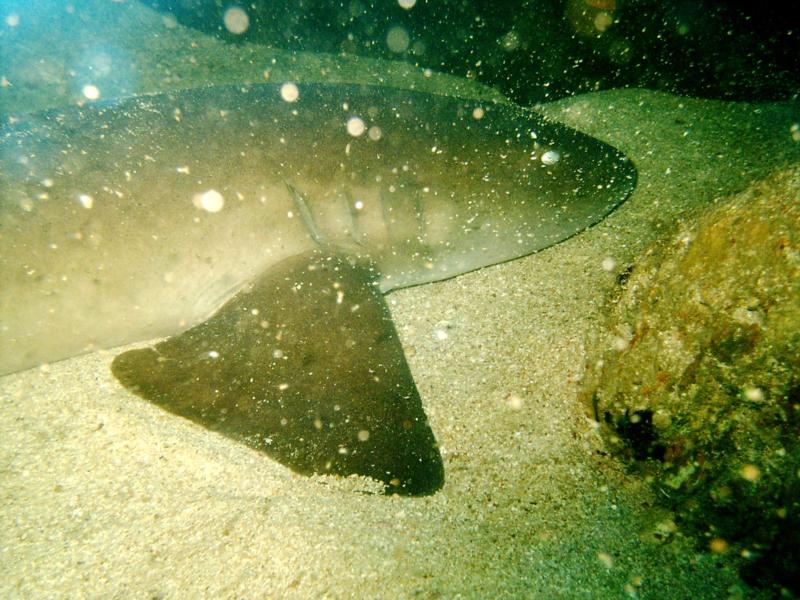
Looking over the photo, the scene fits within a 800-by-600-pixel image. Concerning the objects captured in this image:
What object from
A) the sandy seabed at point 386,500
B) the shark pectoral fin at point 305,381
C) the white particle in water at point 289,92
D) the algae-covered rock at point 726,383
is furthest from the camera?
the white particle in water at point 289,92

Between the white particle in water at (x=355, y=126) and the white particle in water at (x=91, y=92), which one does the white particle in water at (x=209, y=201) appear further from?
the white particle in water at (x=91, y=92)

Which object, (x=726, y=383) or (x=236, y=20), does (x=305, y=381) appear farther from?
(x=236, y=20)

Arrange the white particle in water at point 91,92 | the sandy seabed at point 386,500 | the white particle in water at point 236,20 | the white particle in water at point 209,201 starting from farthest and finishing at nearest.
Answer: the white particle in water at point 236,20
the white particle in water at point 91,92
the white particle in water at point 209,201
the sandy seabed at point 386,500

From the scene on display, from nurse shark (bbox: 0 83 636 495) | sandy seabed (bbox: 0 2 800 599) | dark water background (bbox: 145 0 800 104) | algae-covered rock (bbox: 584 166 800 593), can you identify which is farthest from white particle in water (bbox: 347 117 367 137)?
dark water background (bbox: 145 0 800 104)

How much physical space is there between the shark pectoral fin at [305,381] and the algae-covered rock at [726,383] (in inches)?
39.4

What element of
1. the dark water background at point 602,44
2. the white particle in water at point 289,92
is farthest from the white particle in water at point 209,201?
the dark water background at point 602,44

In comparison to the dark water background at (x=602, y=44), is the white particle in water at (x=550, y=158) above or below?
below

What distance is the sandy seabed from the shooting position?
5.45 feet

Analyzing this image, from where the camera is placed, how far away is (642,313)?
206 centimetres

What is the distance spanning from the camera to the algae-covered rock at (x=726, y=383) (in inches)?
56.4

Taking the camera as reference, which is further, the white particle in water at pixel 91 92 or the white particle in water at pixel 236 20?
the white particle in water at pixel 236 20

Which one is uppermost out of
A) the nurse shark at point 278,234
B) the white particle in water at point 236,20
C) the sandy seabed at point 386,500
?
the white particle in water at point 236,20

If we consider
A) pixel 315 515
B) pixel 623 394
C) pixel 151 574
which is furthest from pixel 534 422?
pixel 151 574

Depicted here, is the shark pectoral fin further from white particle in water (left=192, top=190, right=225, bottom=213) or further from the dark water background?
the dark water background
